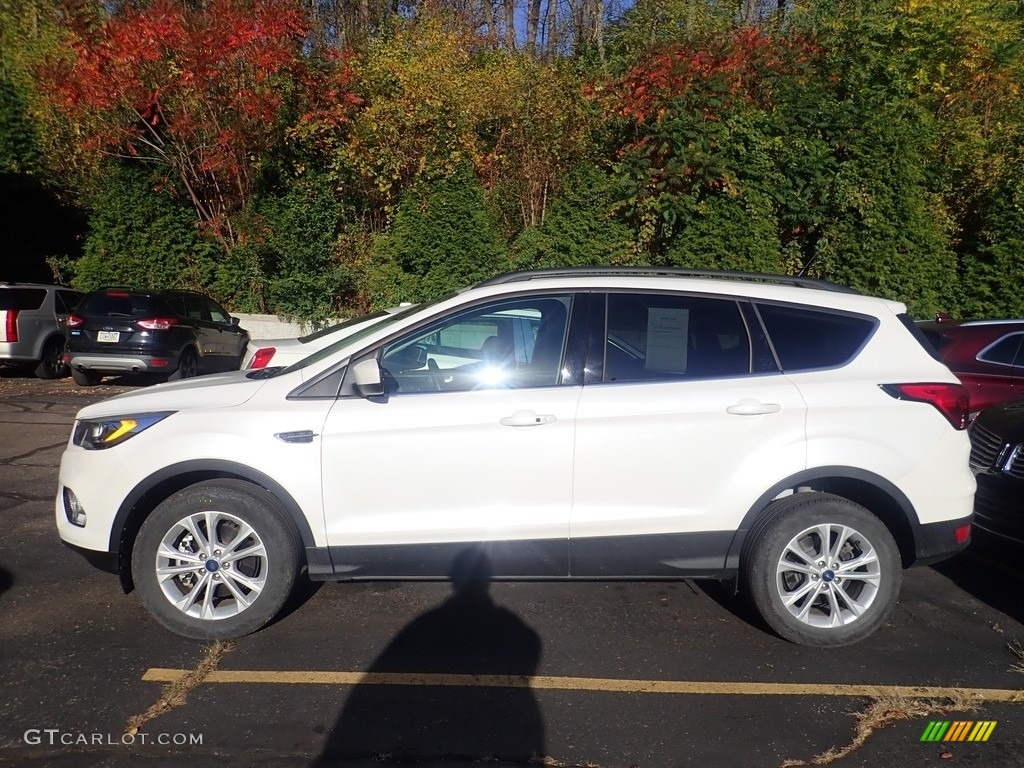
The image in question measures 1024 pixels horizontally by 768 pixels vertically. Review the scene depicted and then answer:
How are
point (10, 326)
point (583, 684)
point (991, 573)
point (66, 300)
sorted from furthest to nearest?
point (66, 300)
point (10, 326)
point (991, 573)
point (583, 684)

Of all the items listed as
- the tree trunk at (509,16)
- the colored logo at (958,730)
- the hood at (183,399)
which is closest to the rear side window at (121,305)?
the hood at (183,399)

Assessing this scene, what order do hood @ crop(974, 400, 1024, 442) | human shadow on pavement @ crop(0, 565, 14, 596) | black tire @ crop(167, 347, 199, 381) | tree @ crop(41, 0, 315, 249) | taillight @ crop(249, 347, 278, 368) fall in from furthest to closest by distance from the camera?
tree @ crop(41, 0, 315, 249)
black tire @ crop(167, 347, 199, 381)
taillight @ crop(249, 347, 278, 368)
hood @ crop(974, 400, 1024, 442)
human shadow on pavement @ crop(0, 565, 14, 596)

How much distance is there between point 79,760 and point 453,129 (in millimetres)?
14417

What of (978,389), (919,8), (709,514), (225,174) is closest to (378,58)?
(225,174)

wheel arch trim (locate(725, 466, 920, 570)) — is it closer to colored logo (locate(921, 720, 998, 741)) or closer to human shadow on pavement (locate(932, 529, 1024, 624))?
colored logo (locate(921, 720, 998, 741))

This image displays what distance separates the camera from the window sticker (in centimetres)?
444

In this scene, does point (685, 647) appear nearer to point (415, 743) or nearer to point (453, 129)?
point (415, 743)

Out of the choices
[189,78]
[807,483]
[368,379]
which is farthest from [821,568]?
[189,78]

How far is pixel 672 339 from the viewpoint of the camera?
14.7 ft

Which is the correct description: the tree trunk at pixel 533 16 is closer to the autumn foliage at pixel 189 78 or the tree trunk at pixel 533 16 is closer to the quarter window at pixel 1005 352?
the autumn foliage at pixel 189 78

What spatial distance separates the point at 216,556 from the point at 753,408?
2.81 m

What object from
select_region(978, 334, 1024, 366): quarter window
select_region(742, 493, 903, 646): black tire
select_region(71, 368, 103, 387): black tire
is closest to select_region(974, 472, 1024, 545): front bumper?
select_region(742, 493, 903, 646): black tire

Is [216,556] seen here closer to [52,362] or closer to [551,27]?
[52,362]

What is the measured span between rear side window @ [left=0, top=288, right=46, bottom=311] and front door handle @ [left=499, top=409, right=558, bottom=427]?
12.0 metres
